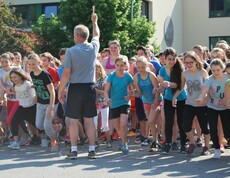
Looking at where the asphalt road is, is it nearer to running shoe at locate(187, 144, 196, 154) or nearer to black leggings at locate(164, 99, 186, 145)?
running shoe at locate(187, 144, 196, 154)

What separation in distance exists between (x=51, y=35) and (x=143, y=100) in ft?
40.5

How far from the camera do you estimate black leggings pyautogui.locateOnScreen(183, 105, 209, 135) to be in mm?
8297

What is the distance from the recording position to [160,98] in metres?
9.18

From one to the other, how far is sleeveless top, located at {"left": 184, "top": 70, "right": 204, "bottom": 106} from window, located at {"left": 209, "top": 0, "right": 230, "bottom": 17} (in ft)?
84.4

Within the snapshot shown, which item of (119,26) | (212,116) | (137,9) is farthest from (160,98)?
(137,9)

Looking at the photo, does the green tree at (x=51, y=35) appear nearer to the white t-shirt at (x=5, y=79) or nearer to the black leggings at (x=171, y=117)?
the white t-shirt at (x=5, y=79)

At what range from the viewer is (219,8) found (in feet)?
109

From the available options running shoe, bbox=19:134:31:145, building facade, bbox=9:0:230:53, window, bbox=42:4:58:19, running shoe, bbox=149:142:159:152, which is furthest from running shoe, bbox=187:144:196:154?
building facade, bbox=9:0:230:53

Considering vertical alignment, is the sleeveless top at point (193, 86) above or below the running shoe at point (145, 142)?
above

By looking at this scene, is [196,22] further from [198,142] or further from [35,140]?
[35,140]

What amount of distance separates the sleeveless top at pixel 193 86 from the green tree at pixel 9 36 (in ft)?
47.1

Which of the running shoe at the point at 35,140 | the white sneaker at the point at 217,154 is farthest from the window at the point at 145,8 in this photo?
the white sneaker at the point at 217,154

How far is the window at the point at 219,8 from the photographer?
108 ft

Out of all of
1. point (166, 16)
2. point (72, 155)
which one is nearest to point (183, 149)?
point (72, 155)
